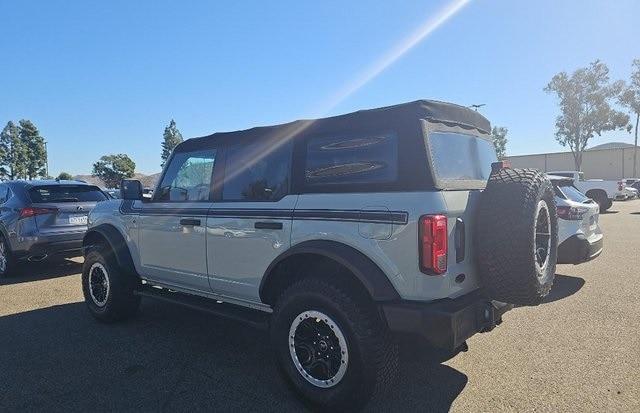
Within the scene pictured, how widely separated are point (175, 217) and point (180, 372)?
4.70 feet

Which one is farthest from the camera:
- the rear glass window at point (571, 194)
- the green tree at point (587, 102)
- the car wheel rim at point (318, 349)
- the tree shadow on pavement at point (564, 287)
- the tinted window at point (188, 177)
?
the green tree at point (587, 102)

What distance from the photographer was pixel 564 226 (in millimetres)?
6250

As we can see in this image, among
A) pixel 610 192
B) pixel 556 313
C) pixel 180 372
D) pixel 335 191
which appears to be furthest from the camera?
pixel 610 192

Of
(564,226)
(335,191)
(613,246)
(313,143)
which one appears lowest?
(613,246)

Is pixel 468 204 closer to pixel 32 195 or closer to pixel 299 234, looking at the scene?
pixel 299 234

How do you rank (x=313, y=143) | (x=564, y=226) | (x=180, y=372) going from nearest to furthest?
1. (x=313, y=143)
2. (x=180, y=372)
3. (x=564, y=226)

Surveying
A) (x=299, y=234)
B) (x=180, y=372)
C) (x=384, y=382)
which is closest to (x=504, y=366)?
(x=384, y=382)

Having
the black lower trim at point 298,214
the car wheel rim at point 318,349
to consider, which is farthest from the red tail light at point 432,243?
the car wheel rim at point 318,349

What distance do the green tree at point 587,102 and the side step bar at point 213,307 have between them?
49165 millimetres

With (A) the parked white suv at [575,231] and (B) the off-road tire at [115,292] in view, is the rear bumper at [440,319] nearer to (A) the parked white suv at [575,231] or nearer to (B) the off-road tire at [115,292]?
(B) the off-road tire at [115,292]

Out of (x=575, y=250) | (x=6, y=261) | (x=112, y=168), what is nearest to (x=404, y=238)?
(x=575, y=250)

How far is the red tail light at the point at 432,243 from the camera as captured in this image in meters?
2.68

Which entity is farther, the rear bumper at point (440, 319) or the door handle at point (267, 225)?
the door handle at point (267, 225)

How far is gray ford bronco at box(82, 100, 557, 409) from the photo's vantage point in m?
2.77
